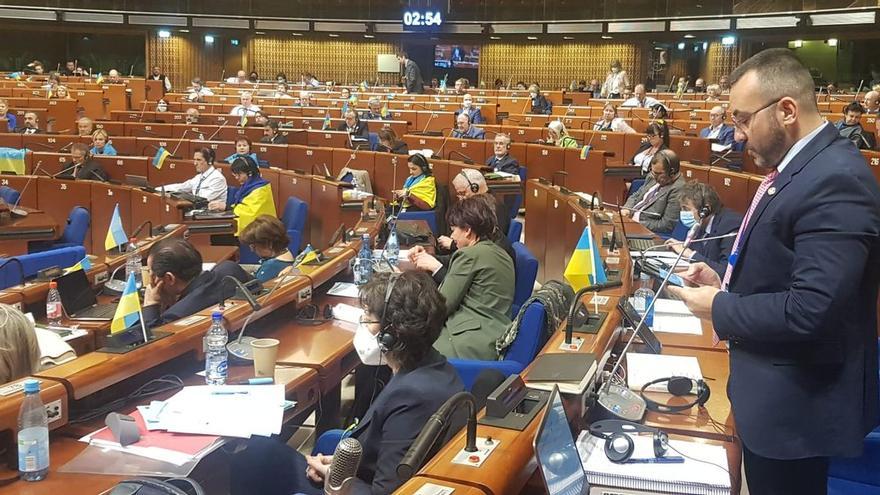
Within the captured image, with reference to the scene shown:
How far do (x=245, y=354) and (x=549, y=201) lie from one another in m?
4.40

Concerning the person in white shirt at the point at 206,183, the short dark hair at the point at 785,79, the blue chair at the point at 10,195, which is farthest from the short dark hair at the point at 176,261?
the blue chair at the point at 10,195

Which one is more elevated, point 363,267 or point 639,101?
point 639,101

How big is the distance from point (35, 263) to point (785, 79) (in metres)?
4.39

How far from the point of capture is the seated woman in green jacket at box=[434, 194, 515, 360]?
12.1 ft

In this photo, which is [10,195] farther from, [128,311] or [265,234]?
[128,311]

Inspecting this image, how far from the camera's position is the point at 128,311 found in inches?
110

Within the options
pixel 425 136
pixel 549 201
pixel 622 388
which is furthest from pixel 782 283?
pixel 425 136

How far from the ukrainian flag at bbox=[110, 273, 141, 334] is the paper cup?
0.41 m

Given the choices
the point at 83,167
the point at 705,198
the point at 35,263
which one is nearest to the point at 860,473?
the point at 705,198

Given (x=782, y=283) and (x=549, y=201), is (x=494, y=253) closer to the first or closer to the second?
(x=782, y=283)

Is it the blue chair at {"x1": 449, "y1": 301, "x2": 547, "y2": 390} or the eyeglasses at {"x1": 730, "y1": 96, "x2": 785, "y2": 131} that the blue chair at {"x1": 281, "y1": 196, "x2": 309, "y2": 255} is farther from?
the eyeglasses at {"x1": 730, "y1": 96, "x2": 785, "y2": 131}

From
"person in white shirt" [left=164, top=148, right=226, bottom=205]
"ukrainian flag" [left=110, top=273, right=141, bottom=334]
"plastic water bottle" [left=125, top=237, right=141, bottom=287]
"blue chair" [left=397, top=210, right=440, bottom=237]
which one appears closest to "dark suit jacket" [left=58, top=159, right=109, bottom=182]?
"person in white shirt" [left=164, top=148, right=226, bottom=205]

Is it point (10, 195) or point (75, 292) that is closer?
point (75, 292)

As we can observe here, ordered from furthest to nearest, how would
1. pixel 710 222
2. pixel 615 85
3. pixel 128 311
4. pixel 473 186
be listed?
1. pixel 615 85
2. pixel 473 186
3. pixel 710 222
4. pixel 128 311
